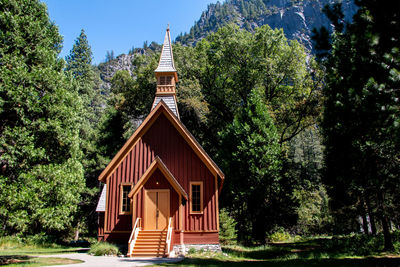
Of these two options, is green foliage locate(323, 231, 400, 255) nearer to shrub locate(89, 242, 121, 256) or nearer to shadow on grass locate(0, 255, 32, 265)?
shrub locate(89, 242, 121, 256)

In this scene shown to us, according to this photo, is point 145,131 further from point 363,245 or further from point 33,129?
point 363,245

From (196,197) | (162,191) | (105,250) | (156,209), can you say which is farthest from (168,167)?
(105,250)

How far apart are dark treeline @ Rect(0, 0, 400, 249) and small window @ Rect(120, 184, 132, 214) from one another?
3.34 metres

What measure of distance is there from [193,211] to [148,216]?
8.37 feet

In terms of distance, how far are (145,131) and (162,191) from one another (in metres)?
3.93

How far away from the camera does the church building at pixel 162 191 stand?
602 inches

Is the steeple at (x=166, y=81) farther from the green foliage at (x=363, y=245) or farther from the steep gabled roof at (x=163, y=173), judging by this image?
the green foliage at (x=363, y=245)

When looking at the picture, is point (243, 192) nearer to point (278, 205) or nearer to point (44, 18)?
point (278, 205)

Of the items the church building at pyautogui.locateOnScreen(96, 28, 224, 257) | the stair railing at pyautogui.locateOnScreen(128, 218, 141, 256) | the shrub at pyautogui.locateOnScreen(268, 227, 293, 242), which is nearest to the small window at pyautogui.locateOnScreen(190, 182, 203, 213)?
the church building at pyautogui.locateOnScreen(96, 28, 224, 257)

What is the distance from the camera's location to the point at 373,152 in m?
15.6

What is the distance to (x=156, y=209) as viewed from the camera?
15484 millimetres

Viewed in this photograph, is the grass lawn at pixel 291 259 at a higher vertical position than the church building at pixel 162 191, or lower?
lower

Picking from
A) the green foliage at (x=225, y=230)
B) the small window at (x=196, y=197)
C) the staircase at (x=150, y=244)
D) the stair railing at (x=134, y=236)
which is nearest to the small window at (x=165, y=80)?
the small window at (x=196, y=197)

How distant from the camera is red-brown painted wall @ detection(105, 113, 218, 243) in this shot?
16.0 m
